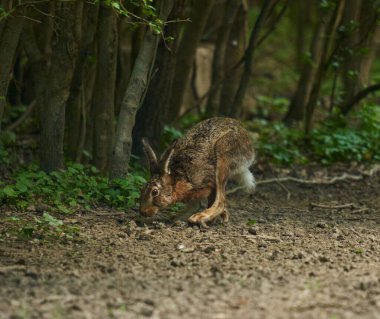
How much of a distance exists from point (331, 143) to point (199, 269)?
692cm

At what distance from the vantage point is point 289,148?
12977mm

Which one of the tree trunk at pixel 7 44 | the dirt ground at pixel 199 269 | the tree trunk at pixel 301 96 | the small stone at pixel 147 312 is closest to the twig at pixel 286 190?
the dirt ground at pixel 199 269

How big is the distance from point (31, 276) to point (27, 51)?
4.49 meters

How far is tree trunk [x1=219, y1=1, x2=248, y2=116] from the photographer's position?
1354 centimetres

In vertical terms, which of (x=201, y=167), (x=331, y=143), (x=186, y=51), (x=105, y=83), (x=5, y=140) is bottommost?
(x=5, y=140)

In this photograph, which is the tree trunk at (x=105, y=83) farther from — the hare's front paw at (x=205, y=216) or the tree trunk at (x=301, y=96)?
the tree trunk at (x=301, y=96)

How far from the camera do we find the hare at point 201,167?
8086 millimetres

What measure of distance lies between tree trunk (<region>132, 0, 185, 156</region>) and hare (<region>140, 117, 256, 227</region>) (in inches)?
59.4

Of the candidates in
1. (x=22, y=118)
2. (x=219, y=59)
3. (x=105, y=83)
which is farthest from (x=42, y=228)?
(x=219, y=59)

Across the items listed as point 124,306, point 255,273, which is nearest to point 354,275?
point 255,273

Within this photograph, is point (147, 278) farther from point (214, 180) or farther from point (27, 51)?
→ point (27, 51)

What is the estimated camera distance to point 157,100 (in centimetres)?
1041

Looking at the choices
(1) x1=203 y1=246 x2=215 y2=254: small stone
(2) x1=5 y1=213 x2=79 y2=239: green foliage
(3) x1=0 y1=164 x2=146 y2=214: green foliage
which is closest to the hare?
(3) x1=0 y1=164 x2=146 y2=214: green foliage

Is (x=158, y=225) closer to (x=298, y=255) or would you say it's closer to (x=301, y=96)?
(x=298, y=255)
